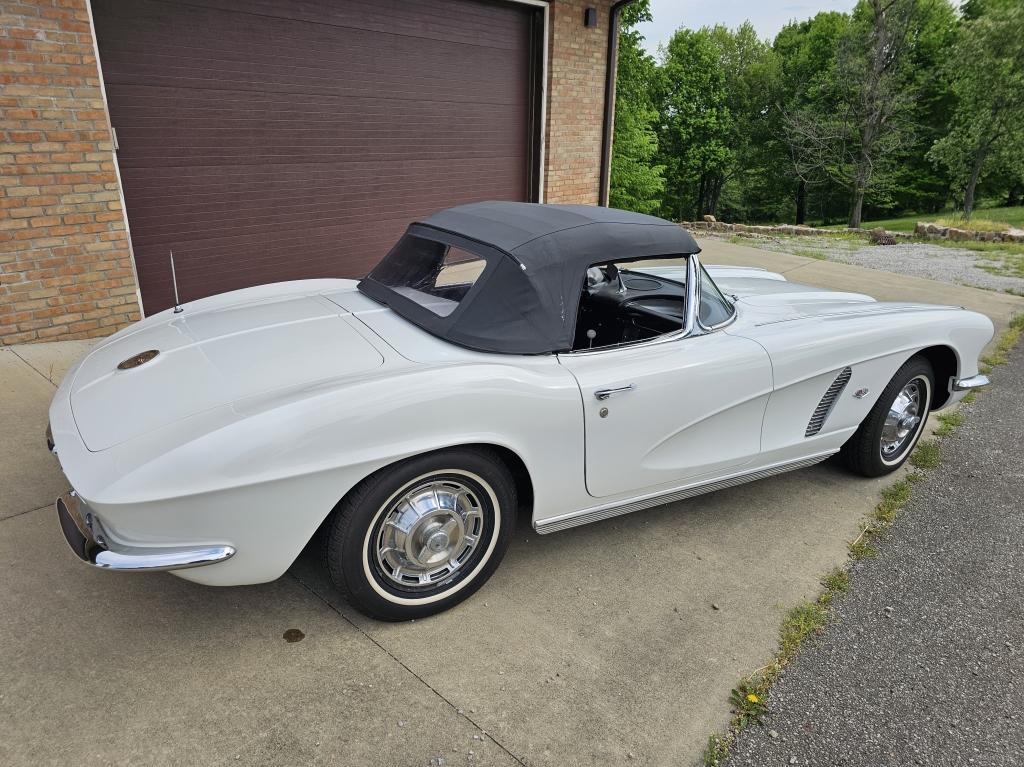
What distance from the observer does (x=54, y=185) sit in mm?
5184

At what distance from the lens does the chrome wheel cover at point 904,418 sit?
3773 millimetres

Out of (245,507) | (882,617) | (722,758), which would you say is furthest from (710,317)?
(245,507)

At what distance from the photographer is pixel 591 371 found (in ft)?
9.09

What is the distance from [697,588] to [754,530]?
611 mm

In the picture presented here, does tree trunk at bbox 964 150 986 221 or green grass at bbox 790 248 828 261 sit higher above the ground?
tree trunk at bbox 964 150 986 221

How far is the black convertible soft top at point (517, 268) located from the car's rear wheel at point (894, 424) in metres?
1.40

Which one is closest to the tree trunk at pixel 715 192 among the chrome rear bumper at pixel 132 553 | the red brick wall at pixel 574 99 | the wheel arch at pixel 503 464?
the red brick wall at pixel 574 99

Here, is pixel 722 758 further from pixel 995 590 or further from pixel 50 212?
pixel 50 212

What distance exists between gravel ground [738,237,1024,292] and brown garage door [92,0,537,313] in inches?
230

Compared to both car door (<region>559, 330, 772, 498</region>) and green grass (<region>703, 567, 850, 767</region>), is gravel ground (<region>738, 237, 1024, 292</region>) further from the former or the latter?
green grass (<region>703, 567, 850, 767</region>)

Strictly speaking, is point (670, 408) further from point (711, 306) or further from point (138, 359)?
point (138, 359)

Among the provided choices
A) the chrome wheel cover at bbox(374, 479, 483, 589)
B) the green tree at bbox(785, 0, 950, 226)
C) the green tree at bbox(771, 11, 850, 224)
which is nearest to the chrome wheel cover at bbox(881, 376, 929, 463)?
the chrome wheel cover at bbox(374, 479, 483, 589)

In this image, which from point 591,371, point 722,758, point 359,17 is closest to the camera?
point 722,758

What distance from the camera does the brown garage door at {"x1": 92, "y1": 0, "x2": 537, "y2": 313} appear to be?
5.91 m
